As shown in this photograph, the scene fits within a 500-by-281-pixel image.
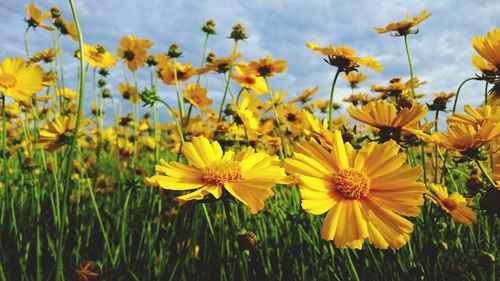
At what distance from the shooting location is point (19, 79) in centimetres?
114

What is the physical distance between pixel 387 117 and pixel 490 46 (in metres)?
0.38

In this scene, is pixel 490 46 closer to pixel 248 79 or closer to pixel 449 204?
pixel 449 204

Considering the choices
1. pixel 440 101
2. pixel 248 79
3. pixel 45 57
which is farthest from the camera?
pixel 45 57

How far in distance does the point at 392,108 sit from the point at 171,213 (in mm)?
A: 1190

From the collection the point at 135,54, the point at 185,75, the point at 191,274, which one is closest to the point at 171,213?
the point at 191,274

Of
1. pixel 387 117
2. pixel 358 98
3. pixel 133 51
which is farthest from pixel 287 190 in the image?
pixel 387 117

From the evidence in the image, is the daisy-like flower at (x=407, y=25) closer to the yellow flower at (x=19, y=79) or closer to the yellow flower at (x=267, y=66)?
the yellow flower at (x=267, y=66)

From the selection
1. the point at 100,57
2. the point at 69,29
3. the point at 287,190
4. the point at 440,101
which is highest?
the point at 69,29

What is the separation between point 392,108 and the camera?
0.86 meters

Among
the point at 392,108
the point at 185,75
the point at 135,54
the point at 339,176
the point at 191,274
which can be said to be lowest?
the point at 191,274

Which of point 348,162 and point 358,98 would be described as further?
point 358,98

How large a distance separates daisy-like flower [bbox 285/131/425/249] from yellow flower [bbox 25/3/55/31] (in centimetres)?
169

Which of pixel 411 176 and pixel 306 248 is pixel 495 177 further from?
pixel 306 248

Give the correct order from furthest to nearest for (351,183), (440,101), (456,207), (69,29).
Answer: (69,29) < (440,101) < (456,207) < (351,183)
